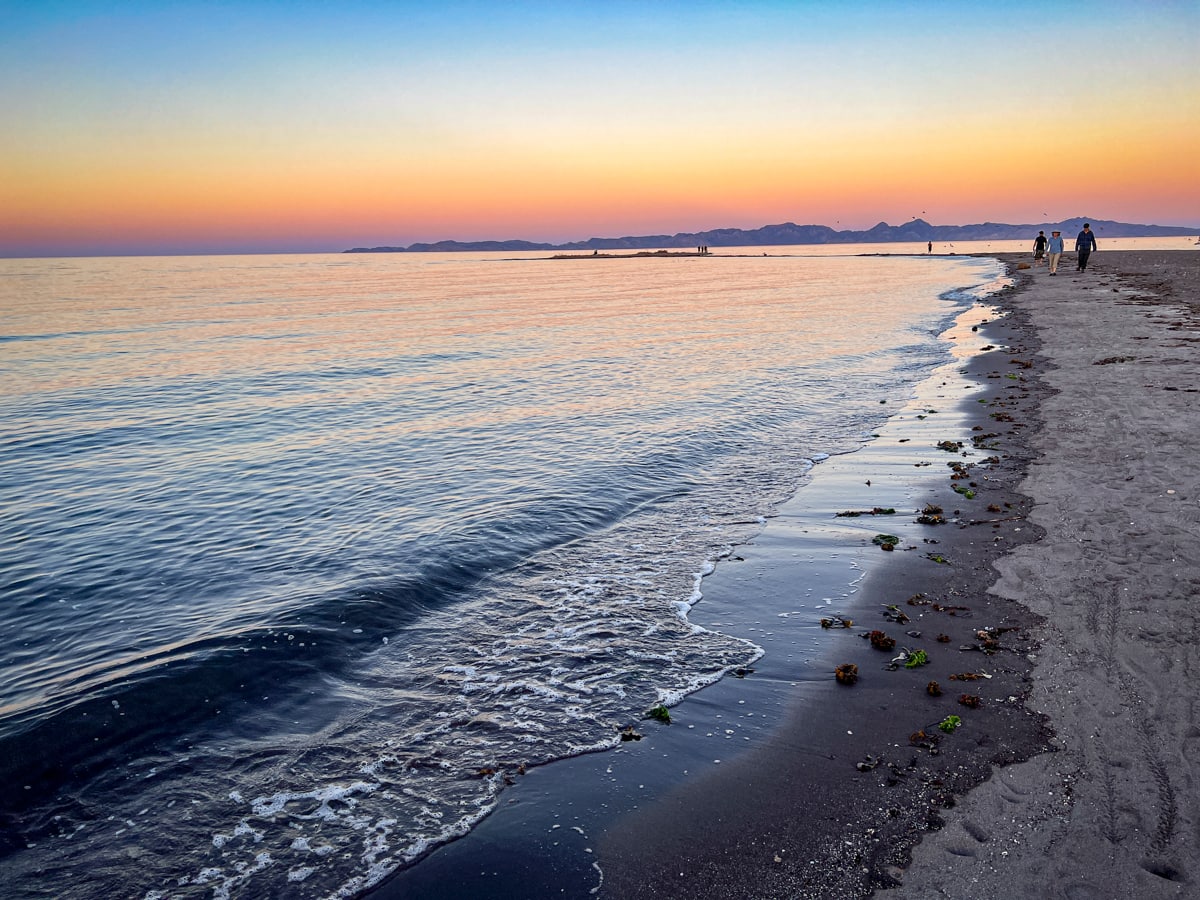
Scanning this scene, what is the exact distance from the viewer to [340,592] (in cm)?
966

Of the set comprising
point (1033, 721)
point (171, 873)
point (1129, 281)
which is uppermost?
point (1129, 281)

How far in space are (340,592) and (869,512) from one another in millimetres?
8480

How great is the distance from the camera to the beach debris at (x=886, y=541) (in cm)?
1020

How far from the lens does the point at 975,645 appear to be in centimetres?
732

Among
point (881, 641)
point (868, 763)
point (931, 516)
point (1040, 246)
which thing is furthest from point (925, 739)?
point (1040, 246)

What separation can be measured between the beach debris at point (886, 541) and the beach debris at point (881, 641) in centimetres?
278

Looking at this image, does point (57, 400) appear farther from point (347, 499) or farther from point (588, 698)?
point (588, 698)

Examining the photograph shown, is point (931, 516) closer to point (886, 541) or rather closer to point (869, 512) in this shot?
point (869, 512)

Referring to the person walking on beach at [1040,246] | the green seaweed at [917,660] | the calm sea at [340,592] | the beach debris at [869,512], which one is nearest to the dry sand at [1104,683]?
the green seaweed at [917,660]

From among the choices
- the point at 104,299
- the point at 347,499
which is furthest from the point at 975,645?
the point at 104,299

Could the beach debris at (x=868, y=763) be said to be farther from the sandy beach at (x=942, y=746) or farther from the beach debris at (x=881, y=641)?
the beach debris at (x=881, y=641)

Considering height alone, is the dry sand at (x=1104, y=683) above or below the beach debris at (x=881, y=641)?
above

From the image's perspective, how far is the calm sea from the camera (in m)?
5.67

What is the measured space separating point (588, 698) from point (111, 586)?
7704mm
